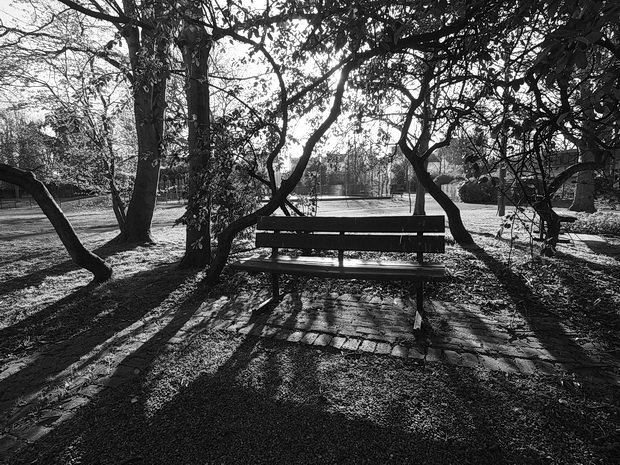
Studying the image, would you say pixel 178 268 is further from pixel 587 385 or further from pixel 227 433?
pixel 587 385

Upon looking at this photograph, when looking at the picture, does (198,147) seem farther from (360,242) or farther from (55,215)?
(360,242)

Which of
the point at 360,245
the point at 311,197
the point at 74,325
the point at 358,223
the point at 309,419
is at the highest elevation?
the point at 311,197

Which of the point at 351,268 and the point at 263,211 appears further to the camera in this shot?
the point at 263,211

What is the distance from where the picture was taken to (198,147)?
4.87 m

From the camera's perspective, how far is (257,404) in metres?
2.30

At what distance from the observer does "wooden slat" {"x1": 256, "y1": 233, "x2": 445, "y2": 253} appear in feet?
12.0

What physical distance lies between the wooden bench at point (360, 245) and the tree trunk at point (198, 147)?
1.07 metres

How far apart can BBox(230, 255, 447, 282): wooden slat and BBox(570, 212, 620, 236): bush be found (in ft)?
26.4

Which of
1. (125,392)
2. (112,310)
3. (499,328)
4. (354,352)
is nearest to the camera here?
(125,392)

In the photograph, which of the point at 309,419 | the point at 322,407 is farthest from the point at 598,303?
the point at 309,419

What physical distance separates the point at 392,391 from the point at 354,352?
0.61 m

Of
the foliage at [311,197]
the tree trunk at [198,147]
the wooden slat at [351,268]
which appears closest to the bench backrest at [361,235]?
the wooden slat at [351,268]

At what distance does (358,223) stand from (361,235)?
0.18 meters

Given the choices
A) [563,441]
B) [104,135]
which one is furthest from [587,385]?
[104,135]
